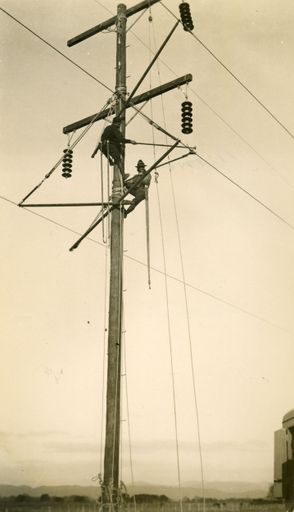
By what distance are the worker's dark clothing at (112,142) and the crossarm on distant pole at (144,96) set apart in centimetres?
61

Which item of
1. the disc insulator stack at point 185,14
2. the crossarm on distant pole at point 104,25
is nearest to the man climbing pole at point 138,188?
the disc insulator stack at point 185,14

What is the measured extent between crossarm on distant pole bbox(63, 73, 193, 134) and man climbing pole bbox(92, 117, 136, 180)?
19.9 inches

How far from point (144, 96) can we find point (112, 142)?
1039mm

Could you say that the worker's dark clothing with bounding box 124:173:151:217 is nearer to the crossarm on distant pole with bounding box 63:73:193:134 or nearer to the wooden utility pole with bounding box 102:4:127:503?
the wooden utility pole with bounding box 102:4:127:503

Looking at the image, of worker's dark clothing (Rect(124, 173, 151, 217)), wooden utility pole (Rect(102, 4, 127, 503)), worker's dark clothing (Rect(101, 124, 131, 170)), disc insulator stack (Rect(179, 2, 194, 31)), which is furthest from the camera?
worker's dark clothing (Rect(124, 173, 151, 217))

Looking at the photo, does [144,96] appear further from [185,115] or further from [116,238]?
[116,238]

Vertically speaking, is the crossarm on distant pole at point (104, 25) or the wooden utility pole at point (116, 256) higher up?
the crossarm on distant pole at point (104, 25)

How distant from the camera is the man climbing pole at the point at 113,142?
8.94m

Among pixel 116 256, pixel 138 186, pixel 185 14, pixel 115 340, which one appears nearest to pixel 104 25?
pixel 185 14

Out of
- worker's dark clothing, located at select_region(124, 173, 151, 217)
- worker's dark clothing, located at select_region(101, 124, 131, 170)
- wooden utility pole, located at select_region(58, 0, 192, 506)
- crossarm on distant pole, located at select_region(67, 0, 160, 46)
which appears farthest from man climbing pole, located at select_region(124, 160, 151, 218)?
crossarm on distant pole, located at select_region(67, 0, 160, 46)

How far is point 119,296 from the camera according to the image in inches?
323

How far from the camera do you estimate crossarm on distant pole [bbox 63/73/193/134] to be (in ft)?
29.3

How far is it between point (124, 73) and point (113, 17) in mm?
1182

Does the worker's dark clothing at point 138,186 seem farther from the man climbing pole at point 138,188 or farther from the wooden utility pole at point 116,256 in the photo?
the wooden utility pole at point 116,256
